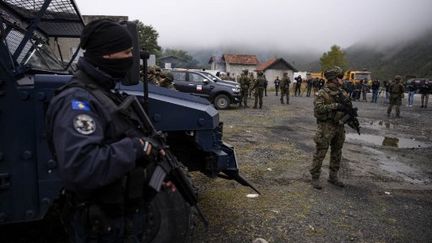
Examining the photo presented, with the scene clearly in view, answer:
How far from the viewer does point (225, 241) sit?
3791 millimetres

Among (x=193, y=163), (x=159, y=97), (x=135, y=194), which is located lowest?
(x=193, y=163)

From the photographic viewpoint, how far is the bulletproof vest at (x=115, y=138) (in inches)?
71.7

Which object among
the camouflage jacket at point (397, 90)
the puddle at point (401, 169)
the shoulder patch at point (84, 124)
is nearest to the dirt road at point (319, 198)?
the puddle at point (401, 169)

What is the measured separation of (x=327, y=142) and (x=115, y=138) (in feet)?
14.1

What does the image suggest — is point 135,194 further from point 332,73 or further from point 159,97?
point 332,73

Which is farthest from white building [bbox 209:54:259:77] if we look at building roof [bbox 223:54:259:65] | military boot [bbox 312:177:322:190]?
military boot [bbox 312:177:322:190]

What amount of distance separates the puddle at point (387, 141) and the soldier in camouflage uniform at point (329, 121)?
450cm

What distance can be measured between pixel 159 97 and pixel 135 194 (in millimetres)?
1582

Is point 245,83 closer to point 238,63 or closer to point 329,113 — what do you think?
point 329,113

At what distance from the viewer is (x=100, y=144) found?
171 cm

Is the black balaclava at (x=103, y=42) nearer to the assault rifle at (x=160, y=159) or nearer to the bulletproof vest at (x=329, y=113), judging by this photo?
the assault rifle at (x=160, y=159)

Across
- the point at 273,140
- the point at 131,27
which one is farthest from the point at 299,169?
the point at 131,27

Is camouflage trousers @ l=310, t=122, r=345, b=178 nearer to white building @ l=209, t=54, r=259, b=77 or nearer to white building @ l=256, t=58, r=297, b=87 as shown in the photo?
white building @ l=256, t=58, r=297, b=87

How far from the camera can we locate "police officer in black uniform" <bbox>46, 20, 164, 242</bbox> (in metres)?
1.67
